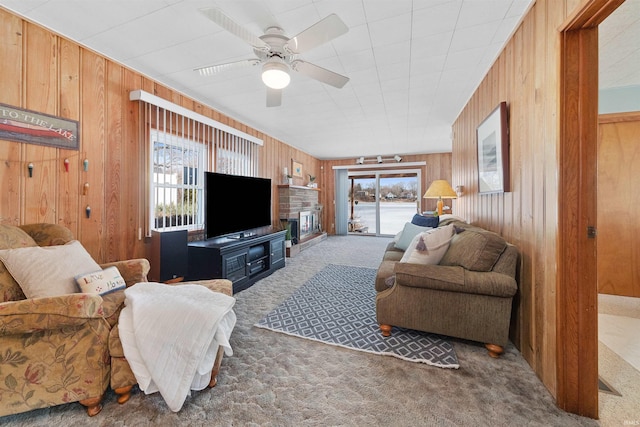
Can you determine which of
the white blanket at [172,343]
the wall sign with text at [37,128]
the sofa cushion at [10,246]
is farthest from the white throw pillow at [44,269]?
the wall sign with text at [37,128]

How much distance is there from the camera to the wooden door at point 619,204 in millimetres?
2652

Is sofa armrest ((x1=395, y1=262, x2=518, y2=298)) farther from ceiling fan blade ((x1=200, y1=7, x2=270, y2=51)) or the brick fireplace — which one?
the brick fireplace

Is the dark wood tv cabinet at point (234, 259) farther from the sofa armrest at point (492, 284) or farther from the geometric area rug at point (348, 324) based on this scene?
the sofa armrest at point (492, 284)

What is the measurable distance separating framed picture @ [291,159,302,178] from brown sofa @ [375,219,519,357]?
14.7ft

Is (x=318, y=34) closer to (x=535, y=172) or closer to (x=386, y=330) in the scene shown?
(x=535, y=172)

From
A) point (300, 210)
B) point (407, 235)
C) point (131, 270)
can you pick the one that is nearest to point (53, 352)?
point (131, 270)

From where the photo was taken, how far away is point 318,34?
63.9 inches

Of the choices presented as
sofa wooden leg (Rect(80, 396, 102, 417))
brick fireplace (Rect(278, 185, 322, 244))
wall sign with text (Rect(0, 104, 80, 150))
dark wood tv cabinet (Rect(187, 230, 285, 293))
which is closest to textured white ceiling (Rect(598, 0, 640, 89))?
dark wood tv cabinet (Rect(187, 230, 285, 293))

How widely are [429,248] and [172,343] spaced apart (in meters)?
1.85

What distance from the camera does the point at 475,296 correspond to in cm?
175

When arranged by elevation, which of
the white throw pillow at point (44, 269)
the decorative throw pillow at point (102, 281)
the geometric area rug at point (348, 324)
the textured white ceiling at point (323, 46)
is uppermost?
the textured white ceiling at point (323, 46)

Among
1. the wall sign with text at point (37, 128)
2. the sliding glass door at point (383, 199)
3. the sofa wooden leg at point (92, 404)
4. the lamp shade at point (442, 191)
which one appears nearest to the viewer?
the sofa wooden leg at point (92, 404)

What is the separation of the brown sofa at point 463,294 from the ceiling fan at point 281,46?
5.53 ft

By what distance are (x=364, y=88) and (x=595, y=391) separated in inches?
121
